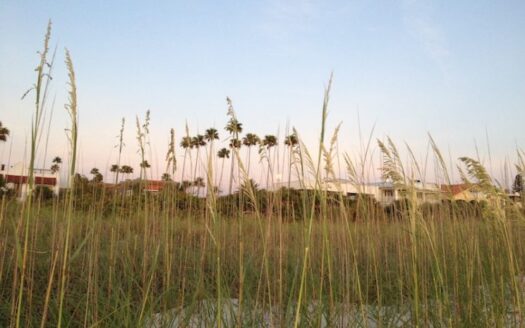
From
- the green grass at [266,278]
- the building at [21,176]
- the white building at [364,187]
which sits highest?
the building at [21,176]

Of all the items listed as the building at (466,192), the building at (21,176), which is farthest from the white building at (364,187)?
the building at (21,176)

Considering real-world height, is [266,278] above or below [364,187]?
below

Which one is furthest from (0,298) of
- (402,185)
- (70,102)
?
(402,185)

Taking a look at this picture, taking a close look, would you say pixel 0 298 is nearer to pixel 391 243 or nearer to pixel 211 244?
pixel 211 244

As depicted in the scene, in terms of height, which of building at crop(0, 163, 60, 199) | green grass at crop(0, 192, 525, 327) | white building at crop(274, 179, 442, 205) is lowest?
green grass at crop(0, 192, 525, 327)

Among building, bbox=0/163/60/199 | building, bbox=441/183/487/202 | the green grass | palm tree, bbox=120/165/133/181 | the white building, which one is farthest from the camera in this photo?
palm tree, bbox=120/165/133/181

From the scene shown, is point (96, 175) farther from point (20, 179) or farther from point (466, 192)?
point (466, 192)

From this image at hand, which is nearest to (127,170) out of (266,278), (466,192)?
(266,278)

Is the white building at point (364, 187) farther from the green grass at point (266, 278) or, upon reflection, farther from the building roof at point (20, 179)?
the building roof at point (20, 179)

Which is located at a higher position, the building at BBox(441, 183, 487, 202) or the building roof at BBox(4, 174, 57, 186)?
the building roof at BBox(4, 174, 57, 186)

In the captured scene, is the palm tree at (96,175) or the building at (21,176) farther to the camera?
the palm tree at (96,175)

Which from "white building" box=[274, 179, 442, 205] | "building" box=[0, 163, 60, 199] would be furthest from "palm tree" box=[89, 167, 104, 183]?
"white building" box=[274, 179, 442, 205]

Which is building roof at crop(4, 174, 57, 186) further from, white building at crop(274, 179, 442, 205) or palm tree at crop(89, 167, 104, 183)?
white building at crop(274, 179, 442, 205)

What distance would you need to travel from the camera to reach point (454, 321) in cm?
172
